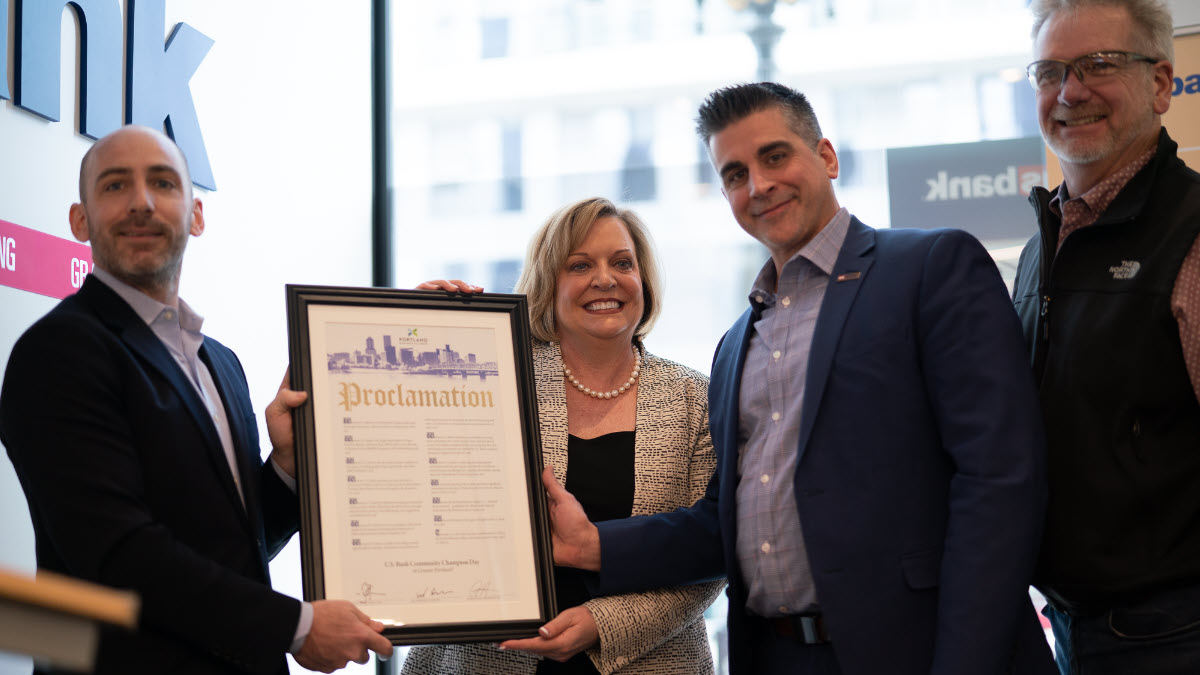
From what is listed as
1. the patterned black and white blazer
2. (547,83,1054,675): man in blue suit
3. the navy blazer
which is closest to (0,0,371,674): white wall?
the navy blazer

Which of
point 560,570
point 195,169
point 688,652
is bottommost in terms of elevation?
point 688,652

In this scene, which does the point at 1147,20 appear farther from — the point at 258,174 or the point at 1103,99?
the point at 258,174

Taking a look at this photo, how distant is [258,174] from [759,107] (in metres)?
2.40

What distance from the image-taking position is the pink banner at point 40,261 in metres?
2.58

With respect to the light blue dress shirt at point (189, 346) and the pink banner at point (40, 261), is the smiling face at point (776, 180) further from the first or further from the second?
the pink banner at point (40, 261)

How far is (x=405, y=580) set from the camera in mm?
2234

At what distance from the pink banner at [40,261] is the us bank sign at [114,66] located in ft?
1.09

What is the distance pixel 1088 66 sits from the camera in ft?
7.07

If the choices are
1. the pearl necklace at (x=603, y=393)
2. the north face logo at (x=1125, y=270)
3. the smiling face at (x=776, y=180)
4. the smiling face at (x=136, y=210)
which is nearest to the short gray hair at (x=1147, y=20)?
the north face logo at (x=1125, y=270)

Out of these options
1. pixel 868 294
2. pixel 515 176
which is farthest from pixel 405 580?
pixel 515 176

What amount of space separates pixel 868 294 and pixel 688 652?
3.48 ft

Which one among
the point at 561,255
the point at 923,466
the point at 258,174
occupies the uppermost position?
the point at 258,174

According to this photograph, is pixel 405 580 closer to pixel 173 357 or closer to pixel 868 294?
pixel 173 357

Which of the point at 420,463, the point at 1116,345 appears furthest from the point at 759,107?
the point at 420,463
